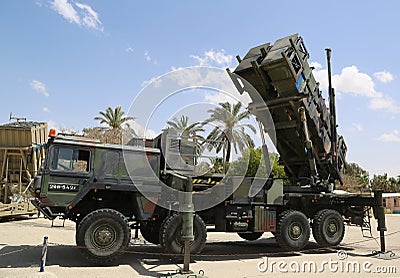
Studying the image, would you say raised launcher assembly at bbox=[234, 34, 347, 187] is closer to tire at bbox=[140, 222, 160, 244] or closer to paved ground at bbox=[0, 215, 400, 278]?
paved ground at bbox=[0, 215, 400, 278]

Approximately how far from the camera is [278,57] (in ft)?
30.4

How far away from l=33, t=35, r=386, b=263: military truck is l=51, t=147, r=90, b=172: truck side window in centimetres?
2

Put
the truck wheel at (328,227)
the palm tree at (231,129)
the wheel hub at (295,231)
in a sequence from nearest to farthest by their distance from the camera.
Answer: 1. the wheel hub at (295,231)
2. the truck wheel at (328,227)
3. the palm tree at (231,129)

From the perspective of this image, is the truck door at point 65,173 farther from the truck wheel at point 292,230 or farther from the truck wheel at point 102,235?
the truck wheel at point 292,230

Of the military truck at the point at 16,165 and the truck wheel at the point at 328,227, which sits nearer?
the truck wheel at the point at 328,227

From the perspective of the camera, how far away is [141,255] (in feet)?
31.8

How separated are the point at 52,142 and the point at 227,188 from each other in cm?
442

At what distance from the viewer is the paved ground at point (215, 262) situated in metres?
7.67

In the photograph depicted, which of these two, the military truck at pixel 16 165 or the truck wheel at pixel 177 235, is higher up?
the military truck at pixel 16 165

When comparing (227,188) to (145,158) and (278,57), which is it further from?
(278,57)

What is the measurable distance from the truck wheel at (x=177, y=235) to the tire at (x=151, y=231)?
0.89 metres

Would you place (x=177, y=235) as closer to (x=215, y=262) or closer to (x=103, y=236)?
(x=215, y=262)

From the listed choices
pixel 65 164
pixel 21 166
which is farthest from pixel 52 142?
pixel 21 166

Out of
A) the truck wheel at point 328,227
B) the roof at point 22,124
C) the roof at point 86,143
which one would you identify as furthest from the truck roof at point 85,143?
the roof at point 22,124
